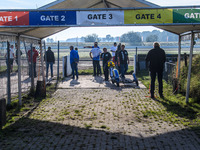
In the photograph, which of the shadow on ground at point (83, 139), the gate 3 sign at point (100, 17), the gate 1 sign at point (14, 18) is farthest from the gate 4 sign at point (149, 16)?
the shadow on ground at point (83, 139)

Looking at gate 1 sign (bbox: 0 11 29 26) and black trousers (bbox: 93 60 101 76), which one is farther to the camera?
black trousers (bbox: 93 60 101 76)

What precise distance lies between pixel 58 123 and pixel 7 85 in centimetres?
240

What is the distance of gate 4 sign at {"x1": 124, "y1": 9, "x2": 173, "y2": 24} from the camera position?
7.07 meters

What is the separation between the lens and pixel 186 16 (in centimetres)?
711

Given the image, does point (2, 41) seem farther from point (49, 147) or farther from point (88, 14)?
point (49, 147)

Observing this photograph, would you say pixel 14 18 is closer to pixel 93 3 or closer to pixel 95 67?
pixel 93 3

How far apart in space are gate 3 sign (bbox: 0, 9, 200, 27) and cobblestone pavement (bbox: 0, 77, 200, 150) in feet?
7.97

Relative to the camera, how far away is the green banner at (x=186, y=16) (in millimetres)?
7077

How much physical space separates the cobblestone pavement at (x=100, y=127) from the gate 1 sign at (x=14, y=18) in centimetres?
248

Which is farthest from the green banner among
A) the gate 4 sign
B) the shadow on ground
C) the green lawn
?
the shadow on ground

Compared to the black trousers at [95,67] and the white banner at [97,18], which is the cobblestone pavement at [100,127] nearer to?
the white banner at [97,18]

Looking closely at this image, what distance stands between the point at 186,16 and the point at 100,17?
2205 millimetres

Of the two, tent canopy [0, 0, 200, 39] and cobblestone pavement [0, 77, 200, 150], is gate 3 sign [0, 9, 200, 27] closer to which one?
tent canopy [0, 0, 200, 39]

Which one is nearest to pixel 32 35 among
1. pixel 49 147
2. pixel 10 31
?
pixel 10 31
